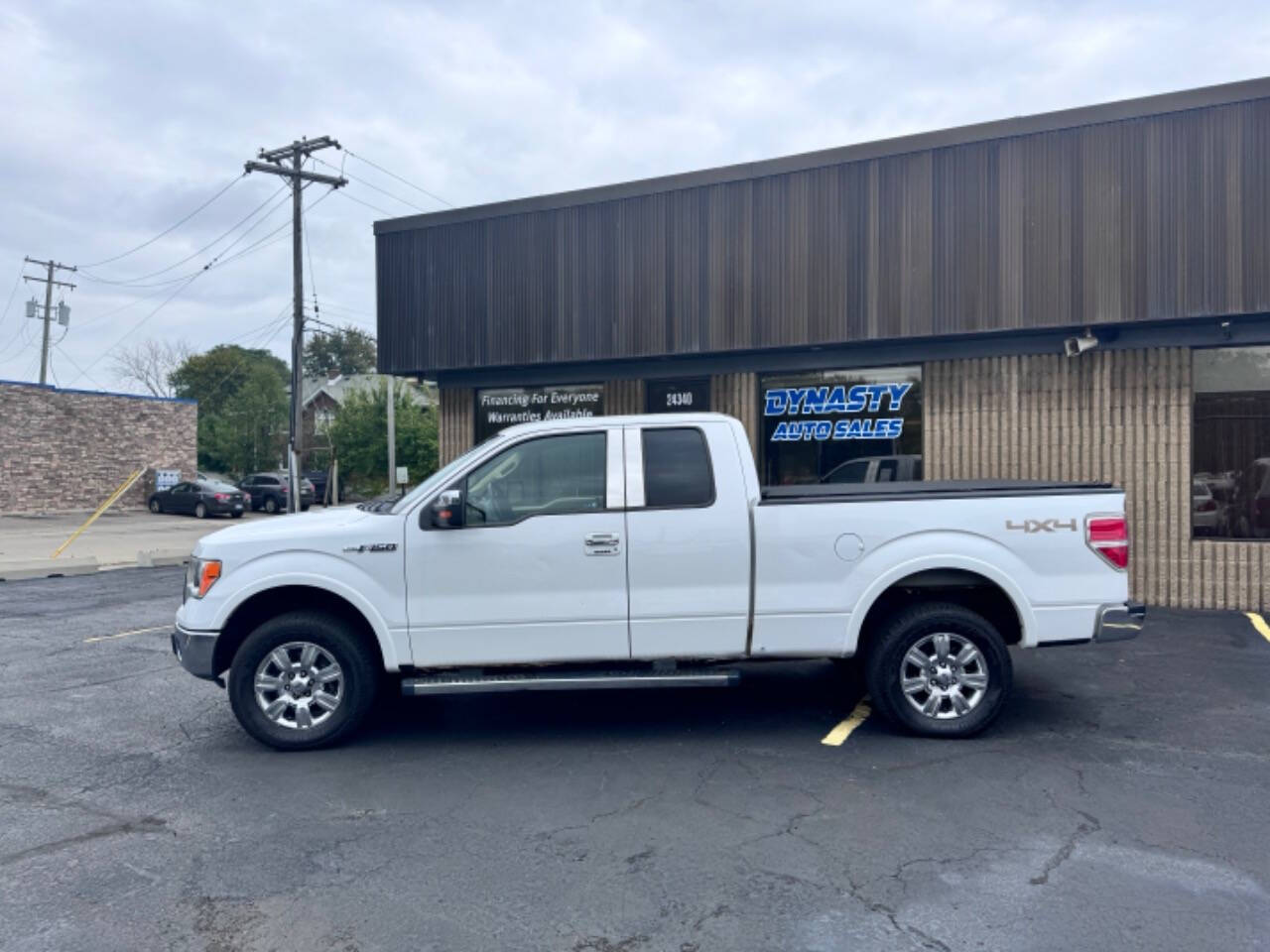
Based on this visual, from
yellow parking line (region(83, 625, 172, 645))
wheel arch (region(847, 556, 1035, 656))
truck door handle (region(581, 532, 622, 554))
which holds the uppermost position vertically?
truck door handle (region(581, 532, 622, 554))

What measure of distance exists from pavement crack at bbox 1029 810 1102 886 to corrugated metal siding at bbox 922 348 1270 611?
7059mm

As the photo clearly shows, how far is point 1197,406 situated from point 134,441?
A: 38635mm

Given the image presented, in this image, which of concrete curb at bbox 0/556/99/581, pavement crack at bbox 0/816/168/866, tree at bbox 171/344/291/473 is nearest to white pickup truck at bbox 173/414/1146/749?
pavement crack at bbox 0/816/168/866

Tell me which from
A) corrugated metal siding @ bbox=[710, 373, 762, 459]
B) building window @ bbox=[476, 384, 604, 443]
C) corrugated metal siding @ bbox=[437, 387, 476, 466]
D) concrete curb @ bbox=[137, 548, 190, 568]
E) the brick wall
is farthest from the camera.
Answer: the brick wall

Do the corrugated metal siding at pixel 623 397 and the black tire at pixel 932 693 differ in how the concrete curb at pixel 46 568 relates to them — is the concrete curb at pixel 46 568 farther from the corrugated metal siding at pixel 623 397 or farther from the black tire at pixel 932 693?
the black tire at pixel 932 693

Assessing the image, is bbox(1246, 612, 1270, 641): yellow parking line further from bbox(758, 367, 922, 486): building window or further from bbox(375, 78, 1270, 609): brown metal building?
bbox(758, 367, 922, 486): building window

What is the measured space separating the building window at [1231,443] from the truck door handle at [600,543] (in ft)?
26.1

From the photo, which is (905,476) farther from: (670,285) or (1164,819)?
(1164,819)

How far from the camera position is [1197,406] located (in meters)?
10.7

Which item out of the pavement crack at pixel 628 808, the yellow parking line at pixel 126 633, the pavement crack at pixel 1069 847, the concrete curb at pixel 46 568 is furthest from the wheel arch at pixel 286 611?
the concrete curb at pixel 46 568

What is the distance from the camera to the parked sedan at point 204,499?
35.1 meters

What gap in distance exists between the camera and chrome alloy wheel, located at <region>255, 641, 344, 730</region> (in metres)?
5.95

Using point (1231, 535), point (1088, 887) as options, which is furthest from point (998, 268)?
point (1088, 887)

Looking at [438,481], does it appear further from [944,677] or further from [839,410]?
[839,410]
